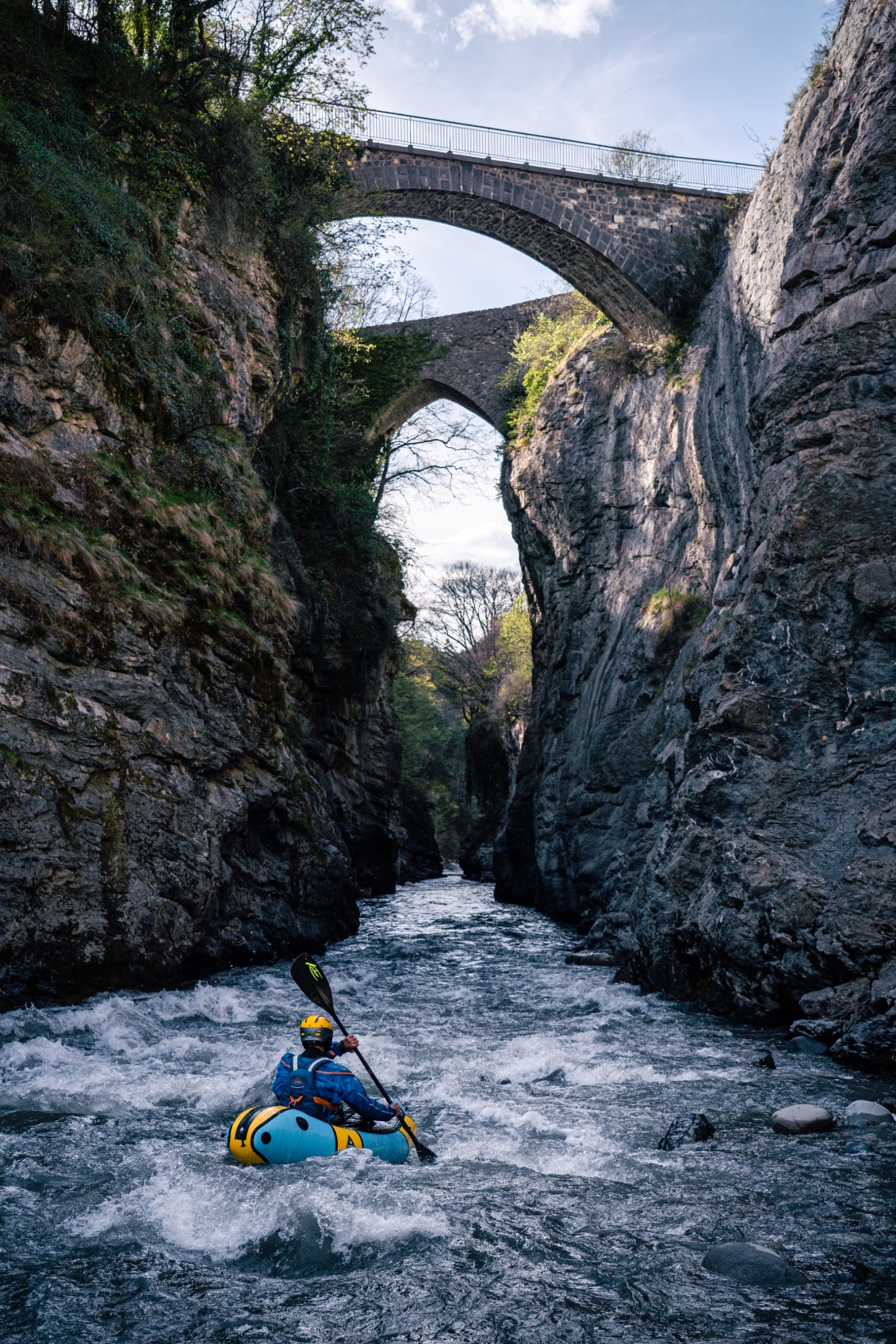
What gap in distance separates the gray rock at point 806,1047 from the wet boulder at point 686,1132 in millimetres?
2173

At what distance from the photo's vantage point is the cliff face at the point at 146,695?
347 inches

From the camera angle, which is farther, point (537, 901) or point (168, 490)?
point (537, 901)

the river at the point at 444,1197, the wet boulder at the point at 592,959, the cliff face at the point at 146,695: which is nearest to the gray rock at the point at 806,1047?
the river at the point at 444,1197

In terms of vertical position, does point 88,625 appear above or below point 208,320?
below

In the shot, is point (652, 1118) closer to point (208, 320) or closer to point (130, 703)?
point (130, 703)

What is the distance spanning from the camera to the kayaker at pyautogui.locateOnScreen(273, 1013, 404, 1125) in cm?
575

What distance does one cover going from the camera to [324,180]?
707 inches

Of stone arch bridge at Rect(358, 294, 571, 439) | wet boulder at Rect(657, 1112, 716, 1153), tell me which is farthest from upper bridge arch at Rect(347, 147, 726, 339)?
wet boulder at Rect(657, 1112, 716, 1153)

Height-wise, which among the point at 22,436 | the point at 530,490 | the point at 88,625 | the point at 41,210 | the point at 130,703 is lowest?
the point at 130,703

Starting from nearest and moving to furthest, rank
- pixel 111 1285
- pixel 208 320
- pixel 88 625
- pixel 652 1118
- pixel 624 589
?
pixel 111 1285
pixel 652 1118
pixel 88 625
pixel 208 320
pixel 624 589

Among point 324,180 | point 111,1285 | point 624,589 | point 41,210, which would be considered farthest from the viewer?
point 624,589

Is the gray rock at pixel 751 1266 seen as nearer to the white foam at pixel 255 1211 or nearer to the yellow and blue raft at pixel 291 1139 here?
the white foam at pixel 255 1211

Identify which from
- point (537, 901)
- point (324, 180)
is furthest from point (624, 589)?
point (324, 180)

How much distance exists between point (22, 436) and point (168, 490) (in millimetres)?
2387
